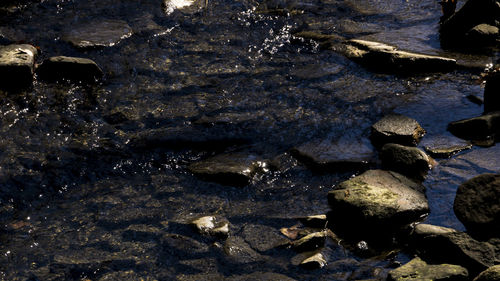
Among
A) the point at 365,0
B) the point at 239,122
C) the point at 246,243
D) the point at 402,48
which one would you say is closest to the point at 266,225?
the point at 246,243

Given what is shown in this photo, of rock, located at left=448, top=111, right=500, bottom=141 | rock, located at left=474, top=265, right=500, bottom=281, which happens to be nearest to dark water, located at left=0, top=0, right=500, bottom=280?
rock, located at left=448, top=111, right=500, bottom=141

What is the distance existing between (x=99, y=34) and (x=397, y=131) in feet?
12.4

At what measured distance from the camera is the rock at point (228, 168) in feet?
14.5

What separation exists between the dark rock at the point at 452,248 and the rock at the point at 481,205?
19 centimetres

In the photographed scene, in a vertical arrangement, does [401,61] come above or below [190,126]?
above

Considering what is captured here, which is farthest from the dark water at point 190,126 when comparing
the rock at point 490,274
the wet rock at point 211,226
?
the rock at point 490,274

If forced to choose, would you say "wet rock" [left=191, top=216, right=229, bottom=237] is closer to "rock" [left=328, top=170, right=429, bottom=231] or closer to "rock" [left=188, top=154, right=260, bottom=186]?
"rock" [left=188, top=154, right=260, bottom=186]

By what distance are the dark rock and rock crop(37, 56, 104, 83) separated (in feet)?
12.4

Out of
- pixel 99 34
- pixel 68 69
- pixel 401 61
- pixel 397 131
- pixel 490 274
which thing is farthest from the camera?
pixel 99 34

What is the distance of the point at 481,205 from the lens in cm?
365

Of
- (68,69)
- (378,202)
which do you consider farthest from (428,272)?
(68,69)

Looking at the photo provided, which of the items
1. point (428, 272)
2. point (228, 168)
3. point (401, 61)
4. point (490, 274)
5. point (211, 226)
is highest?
point (401, 61)

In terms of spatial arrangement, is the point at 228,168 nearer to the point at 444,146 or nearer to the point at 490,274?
the point at 444,146

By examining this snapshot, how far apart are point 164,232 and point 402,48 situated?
156 inches
